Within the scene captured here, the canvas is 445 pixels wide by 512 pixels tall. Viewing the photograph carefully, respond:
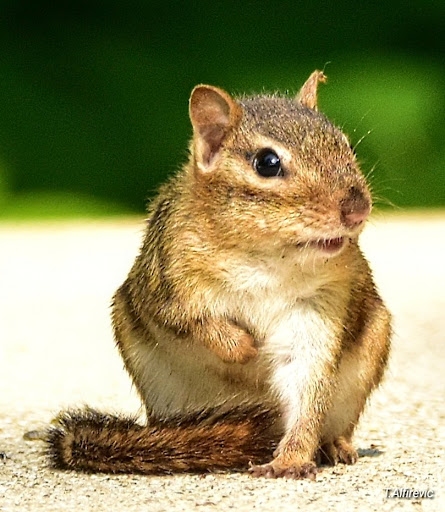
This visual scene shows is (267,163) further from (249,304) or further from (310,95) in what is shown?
(310,95)

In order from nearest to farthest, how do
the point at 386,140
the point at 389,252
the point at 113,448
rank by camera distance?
the point at 113,448 < the point at 389,252 < the point at 386,140

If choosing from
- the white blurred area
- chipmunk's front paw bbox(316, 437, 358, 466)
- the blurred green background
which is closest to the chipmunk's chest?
chipmunk's front paw bbox(316, 437, 358, 466)

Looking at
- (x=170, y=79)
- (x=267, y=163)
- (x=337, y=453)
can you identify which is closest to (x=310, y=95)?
(x=267, y=163)

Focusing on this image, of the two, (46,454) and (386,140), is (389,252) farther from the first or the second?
(46,454)

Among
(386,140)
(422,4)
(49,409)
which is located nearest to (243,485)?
(49,409)

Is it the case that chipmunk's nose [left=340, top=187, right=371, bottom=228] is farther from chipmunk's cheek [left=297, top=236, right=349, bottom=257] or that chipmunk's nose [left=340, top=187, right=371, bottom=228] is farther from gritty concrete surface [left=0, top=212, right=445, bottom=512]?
gritty concrete surface [left=0, top=212, right=445, bottom=512]

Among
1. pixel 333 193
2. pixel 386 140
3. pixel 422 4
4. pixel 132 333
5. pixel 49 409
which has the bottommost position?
pixel 49 409

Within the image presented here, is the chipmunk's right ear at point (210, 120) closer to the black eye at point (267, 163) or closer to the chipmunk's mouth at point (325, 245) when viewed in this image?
the black eye at point (267, 163)
